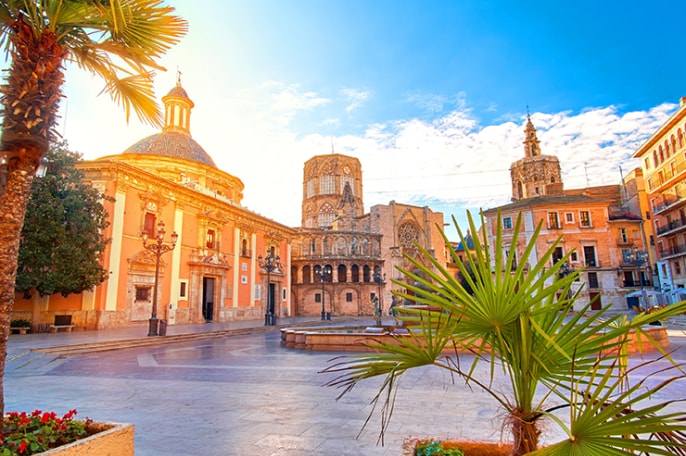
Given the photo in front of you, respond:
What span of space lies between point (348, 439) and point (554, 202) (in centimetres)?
3533

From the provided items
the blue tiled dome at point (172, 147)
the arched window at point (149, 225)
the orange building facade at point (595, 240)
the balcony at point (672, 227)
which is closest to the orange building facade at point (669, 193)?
the balcony at point (672, 227)

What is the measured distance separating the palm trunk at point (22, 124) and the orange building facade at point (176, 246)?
14672 millimetres

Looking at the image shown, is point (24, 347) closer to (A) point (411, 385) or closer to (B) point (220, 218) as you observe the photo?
(A) point (411, 385)

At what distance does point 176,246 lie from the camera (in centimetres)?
2380

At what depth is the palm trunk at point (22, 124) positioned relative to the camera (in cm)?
298

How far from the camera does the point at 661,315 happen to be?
5.82 ft

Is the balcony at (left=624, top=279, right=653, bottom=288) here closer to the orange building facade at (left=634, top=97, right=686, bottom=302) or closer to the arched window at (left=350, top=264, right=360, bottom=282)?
the orange building facade at (left=634, top=97, right=686, bottom=302)

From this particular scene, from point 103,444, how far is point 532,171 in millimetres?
70183

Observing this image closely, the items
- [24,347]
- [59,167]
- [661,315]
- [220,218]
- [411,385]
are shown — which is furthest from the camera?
[220,218]

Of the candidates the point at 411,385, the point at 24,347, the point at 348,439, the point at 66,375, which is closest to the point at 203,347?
the point at 24,347

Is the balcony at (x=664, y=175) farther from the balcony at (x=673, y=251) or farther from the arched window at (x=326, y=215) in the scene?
the arched window at (x=326, y=215)

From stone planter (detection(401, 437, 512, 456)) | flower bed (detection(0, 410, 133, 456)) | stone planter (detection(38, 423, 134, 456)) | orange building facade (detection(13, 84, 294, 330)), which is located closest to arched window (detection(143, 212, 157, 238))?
orange building facade (detection(13, 84, 294, 330))

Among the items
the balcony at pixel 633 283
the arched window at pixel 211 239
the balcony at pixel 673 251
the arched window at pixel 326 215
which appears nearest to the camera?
the arched window at pixel 211 239

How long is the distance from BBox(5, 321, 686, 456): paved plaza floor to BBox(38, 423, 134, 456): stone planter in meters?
0.79
